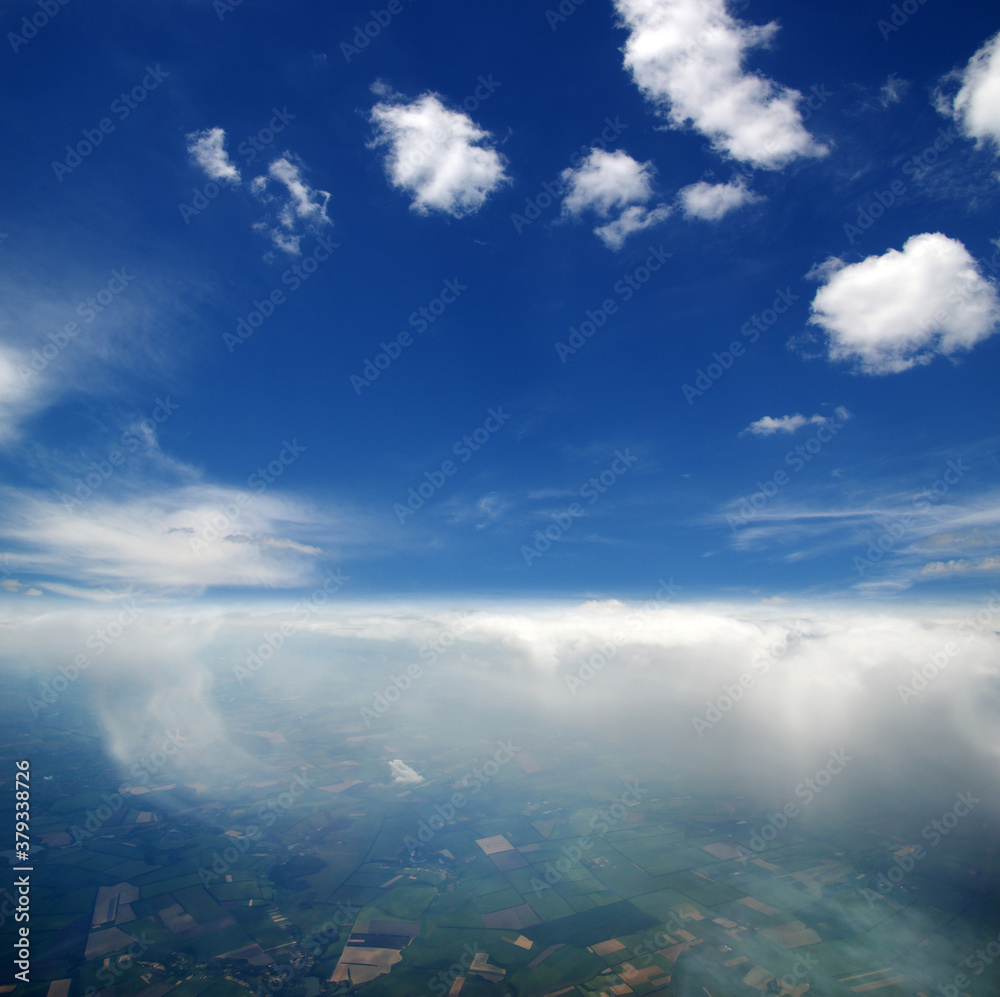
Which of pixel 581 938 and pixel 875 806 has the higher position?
pixel 581 938

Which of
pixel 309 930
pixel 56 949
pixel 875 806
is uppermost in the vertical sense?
pixel 56 949

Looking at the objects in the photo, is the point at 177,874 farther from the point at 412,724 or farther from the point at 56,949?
the point at 412,724

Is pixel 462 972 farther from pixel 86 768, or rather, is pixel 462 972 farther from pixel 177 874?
pixel 86 768

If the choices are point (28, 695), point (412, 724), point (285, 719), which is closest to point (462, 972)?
point (412, 724)

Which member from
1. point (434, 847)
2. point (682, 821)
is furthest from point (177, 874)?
point (682, 821)

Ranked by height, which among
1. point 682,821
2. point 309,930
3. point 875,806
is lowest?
point 875,806

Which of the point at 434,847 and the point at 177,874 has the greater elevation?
the point at 177,874

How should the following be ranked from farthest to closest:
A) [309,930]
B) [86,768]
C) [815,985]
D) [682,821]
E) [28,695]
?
[28,695] → [86,768] → [682,821] → [309,930] → [815,985]

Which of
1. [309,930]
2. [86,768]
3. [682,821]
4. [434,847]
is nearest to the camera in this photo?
[309,930]

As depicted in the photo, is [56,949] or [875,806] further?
[875,806]
